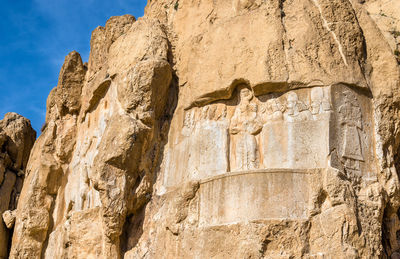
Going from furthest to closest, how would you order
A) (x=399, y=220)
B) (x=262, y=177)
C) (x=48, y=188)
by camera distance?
1. (x=48, y=188)
2. (x=399, y=220)
3. (x=262, y=177)

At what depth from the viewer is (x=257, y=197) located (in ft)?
32.7

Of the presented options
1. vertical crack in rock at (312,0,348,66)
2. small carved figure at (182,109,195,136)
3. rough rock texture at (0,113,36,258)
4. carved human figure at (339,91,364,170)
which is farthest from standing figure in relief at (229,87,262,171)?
rough rock texture at (0,113,36,258)

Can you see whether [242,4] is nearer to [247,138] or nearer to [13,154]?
[247,138]

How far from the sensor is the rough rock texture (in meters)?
18.0

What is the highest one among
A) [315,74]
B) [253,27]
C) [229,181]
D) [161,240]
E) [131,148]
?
[253,27]

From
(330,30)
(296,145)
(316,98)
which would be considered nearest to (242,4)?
(330,30)

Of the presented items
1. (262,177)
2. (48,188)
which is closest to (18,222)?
(48,188)

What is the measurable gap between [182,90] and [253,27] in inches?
73.8

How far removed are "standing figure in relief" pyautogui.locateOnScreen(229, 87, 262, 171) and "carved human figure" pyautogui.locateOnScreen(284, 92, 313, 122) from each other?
57cm

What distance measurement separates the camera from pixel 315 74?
10852 millimetres

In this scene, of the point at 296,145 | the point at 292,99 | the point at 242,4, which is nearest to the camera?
the point at 296,145

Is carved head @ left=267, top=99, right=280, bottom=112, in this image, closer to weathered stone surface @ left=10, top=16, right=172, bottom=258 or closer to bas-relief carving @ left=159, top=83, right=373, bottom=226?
bas-relief carving @ left=159, top=83, right=373, bottom=226

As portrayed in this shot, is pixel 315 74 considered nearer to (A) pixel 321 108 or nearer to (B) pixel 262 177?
(A) pixel 321 108

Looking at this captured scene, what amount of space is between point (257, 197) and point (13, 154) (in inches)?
434
